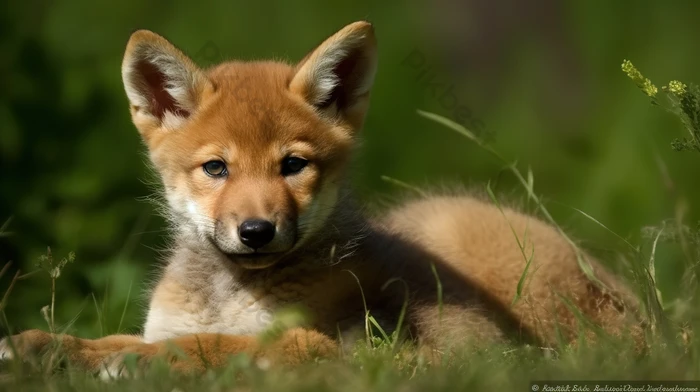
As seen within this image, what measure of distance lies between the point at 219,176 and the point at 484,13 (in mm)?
6611

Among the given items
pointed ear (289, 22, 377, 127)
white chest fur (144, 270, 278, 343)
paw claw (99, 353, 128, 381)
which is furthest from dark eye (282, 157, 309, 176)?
paw claw (99, 353, 128, 381)

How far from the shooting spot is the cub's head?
12.5 feet

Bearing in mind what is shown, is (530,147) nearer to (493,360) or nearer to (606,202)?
(606,202)

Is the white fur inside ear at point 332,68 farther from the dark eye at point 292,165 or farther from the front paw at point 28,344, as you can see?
the front paw at point 28,344

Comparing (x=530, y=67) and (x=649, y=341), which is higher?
(x=530, y=67)

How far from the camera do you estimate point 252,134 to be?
3926 mm

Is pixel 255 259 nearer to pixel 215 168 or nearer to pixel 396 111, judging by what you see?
pixel 215 168

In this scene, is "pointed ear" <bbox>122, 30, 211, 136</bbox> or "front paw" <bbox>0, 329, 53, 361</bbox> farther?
"pointed ear" <bbox>122, 30, 211, 136</bbox>

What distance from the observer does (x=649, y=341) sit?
3.49 meters

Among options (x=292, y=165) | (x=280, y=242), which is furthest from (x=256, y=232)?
(x=292, y=165)

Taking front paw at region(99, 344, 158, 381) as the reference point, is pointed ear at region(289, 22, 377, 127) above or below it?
above

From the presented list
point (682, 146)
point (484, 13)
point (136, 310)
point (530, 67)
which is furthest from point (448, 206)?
point (484, 13)

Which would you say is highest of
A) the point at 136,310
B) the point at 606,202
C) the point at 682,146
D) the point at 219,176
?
the point at 682,146

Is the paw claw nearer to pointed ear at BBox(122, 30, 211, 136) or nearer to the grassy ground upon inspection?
the grassy ground
